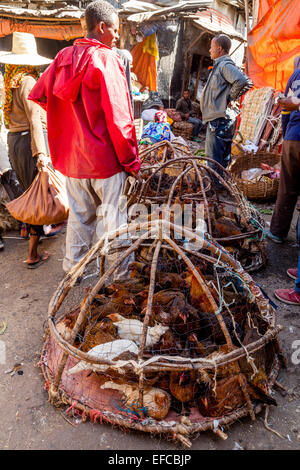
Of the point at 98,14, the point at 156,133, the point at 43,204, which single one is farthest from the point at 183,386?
the point at 156,133

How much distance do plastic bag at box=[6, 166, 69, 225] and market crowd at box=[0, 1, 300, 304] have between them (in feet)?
0.79

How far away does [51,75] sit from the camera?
8.54 feet

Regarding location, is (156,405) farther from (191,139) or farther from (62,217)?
(191,139)

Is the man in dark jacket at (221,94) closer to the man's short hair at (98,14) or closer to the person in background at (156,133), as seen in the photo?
the person in background at (156,133)

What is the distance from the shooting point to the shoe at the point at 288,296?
309cm

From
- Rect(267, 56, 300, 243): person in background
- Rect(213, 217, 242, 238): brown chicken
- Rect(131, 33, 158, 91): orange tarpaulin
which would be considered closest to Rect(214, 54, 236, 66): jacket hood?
Rect(267, 56, 300, 243): person in background

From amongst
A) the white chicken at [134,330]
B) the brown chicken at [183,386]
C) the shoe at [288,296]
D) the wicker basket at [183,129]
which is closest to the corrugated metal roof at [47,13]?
the wicker basket at [183,129]

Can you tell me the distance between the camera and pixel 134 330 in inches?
88.6

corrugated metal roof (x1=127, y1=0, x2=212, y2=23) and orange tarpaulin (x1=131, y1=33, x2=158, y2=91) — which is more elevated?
corrugated metal roof (x1=127, y1=0, x2=212, y2=23)

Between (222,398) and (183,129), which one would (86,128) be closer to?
(222,398)

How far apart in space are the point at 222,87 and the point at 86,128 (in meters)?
3.02

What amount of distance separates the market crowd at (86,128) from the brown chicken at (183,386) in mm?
1250

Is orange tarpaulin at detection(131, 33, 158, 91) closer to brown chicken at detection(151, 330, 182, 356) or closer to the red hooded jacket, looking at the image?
the red hooded jacket

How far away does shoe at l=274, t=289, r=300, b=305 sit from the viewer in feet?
10.1
